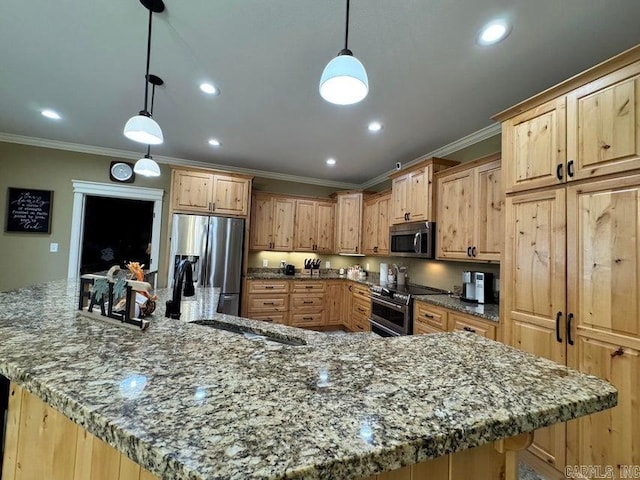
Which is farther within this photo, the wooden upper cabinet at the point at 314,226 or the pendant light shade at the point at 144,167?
the wooden upper cabinet at the point at 314,226

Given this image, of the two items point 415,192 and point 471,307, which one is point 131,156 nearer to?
point 415,192

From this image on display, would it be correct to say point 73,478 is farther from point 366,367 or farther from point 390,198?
point 390,198

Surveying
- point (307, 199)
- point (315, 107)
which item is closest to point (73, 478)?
point (315, 107)

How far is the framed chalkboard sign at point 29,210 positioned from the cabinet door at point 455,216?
5.27 metres

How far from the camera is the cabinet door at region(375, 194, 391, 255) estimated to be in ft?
14.2

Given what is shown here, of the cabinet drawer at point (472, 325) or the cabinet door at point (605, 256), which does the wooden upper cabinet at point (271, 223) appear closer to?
the cabinet drawer at point (472, 325)

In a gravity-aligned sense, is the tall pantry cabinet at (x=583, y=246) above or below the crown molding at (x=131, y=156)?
below

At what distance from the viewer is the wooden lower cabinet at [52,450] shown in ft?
2.42

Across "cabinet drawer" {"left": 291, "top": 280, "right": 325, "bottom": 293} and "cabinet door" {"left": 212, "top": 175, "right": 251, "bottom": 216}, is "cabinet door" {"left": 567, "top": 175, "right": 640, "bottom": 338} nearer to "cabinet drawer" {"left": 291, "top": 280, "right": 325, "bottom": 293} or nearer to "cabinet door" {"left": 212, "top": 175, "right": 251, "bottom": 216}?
"cabinet drawer" {"left": 291, "top": 280, "right": 325, "bottom": 293}

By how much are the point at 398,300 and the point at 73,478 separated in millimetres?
2896

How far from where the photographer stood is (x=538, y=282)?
1.82 metres

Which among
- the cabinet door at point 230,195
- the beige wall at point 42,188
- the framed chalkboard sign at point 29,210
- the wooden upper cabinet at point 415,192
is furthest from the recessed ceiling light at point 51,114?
the wooden upper cabinet at point 415,192

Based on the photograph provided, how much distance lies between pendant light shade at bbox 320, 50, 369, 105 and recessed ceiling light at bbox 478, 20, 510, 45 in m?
1.05

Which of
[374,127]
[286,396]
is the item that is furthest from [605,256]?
[374,127]
